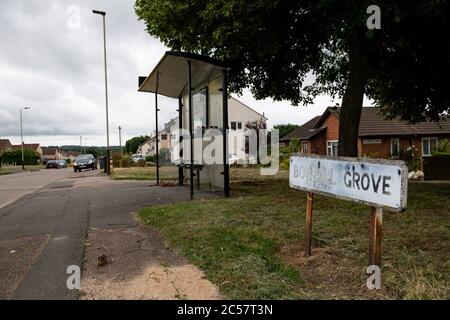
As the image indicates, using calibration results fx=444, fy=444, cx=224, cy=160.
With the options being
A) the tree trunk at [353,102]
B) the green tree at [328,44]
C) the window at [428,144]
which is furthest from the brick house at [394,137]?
the tree trunk at [353,102]

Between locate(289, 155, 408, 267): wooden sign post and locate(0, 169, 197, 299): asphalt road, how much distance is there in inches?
107

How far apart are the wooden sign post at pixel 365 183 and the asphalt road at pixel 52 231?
271 centimetres

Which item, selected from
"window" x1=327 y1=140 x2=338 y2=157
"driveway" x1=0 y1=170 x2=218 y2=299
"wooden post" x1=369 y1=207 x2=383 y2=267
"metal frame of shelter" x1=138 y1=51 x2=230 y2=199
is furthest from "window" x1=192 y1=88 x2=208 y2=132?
"window" x1=327 y1=140 x2=338 y2=157

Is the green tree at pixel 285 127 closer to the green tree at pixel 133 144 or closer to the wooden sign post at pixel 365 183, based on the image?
the wooden sign post at pixel 365 183

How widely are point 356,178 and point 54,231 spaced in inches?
206

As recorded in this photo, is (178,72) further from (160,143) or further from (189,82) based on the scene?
(160,143)

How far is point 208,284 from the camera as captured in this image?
4324 mm

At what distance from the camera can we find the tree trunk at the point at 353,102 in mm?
10828

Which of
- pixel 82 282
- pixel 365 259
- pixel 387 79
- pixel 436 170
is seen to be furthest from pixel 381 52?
pixel 436 170

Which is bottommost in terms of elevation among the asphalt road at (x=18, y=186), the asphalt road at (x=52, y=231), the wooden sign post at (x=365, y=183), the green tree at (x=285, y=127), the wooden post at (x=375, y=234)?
the asphalt road at (x=18, y=186)

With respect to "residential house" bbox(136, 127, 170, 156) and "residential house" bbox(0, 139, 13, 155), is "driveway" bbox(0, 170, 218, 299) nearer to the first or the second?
"residential house" bbox(136, 127, 170, 156)
